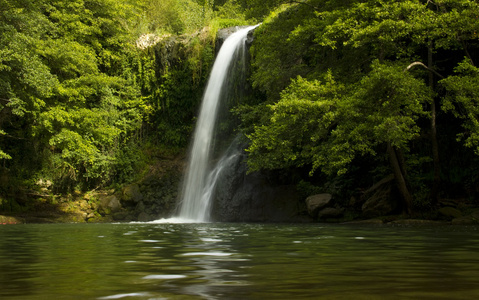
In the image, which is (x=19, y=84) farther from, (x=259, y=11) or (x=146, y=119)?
(x=259, y=11)

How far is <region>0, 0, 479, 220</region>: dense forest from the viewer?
45.5 ft

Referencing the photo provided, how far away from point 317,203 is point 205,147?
8.00m

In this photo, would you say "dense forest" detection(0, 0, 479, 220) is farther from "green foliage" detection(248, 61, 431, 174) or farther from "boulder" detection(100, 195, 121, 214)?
"boulder" detection(100, 195, 121, 214)

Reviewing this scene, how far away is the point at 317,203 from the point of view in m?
18.2

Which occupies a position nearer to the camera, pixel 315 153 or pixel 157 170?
pixel 315 153

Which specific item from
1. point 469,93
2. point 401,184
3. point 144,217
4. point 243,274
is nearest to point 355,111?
point 469,93

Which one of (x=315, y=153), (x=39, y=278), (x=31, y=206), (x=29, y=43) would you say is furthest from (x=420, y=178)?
(x=31, y=206)

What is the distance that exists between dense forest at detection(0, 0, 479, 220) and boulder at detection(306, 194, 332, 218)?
0.90 metres

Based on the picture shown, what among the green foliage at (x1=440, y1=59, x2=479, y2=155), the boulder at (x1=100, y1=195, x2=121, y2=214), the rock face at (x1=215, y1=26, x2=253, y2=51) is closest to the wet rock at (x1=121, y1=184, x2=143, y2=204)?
the boulder at (x1=100, y1=195, x2=121, y2=214)

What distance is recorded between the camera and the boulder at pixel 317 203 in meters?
18.2

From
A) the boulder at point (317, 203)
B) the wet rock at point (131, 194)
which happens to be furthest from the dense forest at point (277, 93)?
the wet rock at point (131, 194)

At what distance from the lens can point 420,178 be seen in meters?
17.3

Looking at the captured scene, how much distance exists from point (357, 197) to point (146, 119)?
50.7 ft

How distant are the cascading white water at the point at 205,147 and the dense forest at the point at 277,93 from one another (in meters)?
1.78
